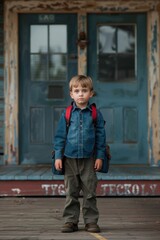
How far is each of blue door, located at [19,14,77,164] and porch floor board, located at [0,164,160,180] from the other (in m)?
0.50

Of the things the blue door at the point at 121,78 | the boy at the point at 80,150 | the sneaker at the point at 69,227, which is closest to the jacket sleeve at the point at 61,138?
the boy at the point at 80,150

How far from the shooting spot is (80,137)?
14.0 feet

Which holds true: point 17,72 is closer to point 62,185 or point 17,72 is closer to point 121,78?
point 121,78

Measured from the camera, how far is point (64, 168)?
4379 mm

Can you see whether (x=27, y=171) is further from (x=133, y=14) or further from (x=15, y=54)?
(x=133, y=14)

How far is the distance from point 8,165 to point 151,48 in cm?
254

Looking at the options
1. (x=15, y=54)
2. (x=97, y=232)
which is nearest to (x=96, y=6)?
(x=15, y=54)

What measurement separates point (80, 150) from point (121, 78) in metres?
3.68

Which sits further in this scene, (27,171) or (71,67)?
(71,67)

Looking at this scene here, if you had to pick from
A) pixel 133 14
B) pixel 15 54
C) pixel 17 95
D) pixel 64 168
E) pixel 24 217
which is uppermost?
pixel 133 14


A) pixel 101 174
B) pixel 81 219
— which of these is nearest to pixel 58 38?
pixel 101 174

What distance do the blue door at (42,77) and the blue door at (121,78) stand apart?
352 mm

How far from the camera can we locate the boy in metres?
4.27

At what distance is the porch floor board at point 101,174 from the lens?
645cm
